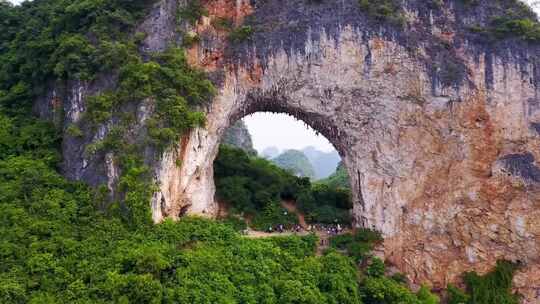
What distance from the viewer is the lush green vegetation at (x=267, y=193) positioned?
17469 millimetres

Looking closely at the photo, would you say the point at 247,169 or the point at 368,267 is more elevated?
the point at 247,169

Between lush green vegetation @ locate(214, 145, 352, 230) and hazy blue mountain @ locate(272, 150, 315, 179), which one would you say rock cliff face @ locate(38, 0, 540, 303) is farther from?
hazy blue mountain @ locate(272, 150, 315, 179)

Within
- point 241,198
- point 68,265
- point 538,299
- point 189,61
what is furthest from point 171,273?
point 538,299

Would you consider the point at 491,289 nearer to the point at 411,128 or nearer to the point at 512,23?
the point at 411,128

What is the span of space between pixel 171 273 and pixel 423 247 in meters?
8.90

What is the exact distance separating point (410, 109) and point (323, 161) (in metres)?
83.4

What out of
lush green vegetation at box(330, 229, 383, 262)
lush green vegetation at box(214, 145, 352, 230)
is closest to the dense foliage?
lush green vegetation at box(330, 229, 383, 262)

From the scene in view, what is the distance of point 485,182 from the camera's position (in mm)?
15273

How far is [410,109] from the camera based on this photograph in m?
15.8

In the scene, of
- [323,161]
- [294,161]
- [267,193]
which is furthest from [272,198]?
[323,161]

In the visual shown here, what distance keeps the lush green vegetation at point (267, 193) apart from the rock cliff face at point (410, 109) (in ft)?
4.76

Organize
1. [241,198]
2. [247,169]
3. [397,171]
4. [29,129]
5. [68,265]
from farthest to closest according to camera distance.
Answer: [247,169] → [241,198] → [397,171] → [29,129] → [68,265]

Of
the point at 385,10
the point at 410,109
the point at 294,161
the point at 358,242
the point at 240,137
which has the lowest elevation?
the point at 358,242

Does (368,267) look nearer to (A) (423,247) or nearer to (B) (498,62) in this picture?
(A) (423,247)
